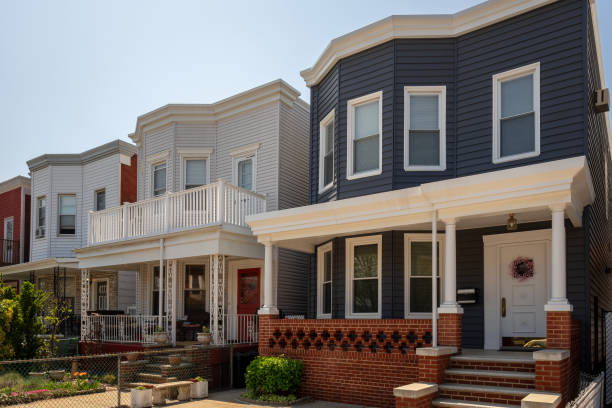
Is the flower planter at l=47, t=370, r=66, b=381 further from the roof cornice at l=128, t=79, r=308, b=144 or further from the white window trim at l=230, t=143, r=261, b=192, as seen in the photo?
the roof cornice at l=128, t=79, r=308, b=144

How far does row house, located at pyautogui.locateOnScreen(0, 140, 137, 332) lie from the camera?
21.4m

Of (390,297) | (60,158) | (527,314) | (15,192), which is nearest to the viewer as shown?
(527,314)

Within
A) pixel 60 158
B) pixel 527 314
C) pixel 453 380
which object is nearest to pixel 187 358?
pixel 453 380

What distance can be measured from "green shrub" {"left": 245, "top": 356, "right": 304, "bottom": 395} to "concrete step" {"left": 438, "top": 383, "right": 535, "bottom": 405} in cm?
326

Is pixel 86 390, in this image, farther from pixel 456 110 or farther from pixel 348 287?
pixel 456 110

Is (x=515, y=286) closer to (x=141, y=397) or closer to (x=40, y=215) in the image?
(x=141, y=397)

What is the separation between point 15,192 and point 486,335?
78.3 ft

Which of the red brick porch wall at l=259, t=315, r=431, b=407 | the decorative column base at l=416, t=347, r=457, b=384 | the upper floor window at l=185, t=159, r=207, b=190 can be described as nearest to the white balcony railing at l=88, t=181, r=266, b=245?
the upper floor window at l=185, t=159, r=207, b=190

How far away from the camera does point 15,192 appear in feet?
88.1

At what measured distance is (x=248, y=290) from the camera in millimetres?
16938

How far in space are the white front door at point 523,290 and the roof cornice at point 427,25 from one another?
4.75 m

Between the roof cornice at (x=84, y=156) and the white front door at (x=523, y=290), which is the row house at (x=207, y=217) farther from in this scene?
the white front door at (x=523, y=290)

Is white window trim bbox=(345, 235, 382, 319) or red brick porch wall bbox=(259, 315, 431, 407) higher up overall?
white window trim bbox=(345, 235, 382, 319)

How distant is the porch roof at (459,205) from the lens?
835 cm
